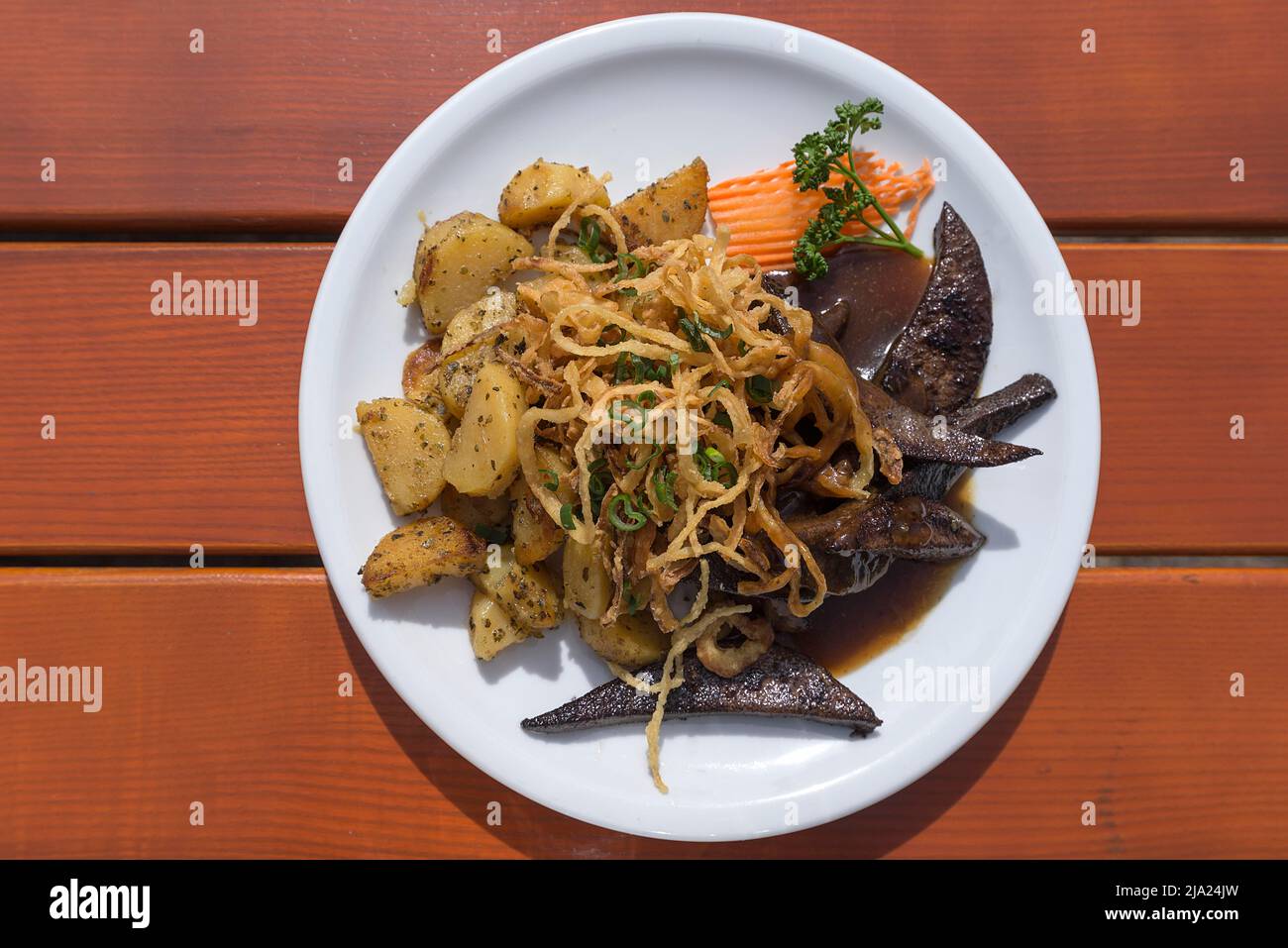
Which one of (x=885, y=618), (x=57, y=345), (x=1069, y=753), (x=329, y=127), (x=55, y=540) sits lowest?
(x=1069, y=753)

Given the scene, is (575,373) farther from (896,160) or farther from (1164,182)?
(1164,182)

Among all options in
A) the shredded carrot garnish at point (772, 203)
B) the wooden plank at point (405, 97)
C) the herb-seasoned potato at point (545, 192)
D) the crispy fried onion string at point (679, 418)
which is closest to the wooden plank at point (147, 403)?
the wooden plank at point (405, 97)

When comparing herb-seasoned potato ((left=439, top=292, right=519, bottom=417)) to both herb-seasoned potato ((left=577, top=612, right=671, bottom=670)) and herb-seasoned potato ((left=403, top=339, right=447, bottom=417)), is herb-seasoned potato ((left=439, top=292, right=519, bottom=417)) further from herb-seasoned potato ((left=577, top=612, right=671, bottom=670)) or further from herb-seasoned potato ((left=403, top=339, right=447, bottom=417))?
herb-seasoned potato ((left=577, top=612, right=671, bottom=670))

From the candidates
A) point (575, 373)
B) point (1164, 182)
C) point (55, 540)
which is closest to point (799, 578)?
point (575, 373)

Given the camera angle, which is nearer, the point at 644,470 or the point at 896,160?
the point at 644,470

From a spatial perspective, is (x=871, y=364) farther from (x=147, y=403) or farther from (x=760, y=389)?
(x=147, y=403)

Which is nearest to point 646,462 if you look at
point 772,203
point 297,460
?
point 772,203
